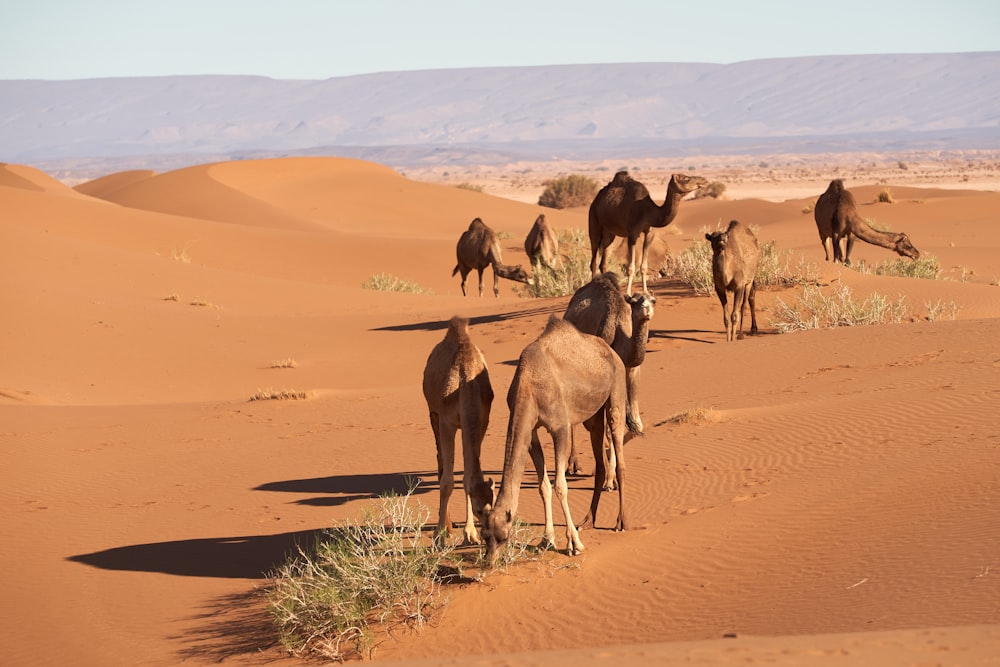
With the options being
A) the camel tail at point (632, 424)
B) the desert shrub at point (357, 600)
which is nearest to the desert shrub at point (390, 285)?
the camel tail at point (632, 424)

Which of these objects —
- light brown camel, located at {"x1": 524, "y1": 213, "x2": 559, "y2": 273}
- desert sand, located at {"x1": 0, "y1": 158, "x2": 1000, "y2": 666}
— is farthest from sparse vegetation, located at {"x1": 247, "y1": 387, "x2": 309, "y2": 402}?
light brown camel, located at {"x1": 524, "y1": 213, "x2": 559, "y2": 273}

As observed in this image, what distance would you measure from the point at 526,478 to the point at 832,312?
9168 millimetres

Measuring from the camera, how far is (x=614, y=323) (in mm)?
9953

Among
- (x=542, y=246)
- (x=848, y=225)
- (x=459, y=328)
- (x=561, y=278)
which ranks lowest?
(x=561, y=278)

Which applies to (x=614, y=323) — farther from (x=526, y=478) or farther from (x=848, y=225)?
(x=848, y=225)

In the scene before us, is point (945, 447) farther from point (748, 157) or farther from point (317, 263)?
point (748, 157)

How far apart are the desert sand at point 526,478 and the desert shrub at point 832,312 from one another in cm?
71

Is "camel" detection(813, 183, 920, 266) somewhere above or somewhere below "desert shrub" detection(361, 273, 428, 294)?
above

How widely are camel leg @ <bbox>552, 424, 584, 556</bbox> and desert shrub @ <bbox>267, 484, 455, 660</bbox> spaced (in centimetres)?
80

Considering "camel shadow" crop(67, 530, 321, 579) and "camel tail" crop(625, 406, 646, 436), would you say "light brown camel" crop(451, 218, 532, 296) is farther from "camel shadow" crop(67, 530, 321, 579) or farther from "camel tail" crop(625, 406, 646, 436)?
"camel shadow" crop(67, 530, 321, 579)

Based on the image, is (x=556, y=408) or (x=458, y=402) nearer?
(x=556, y=408)

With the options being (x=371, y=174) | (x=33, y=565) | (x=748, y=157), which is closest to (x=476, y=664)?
(x=33, y=565)

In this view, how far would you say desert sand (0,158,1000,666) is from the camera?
23.1 feet

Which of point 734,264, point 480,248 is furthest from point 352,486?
point 480,248
